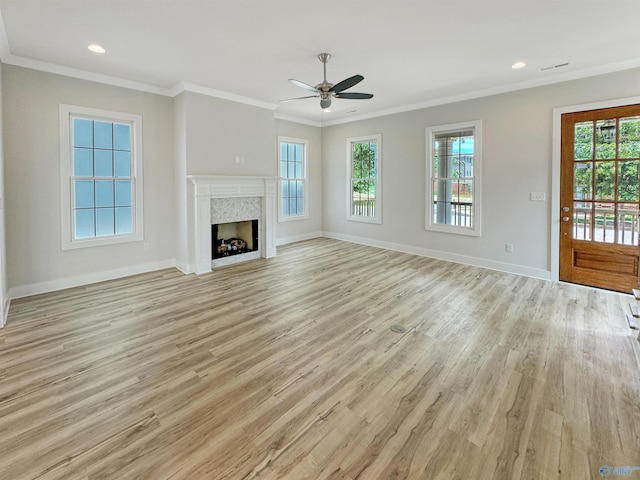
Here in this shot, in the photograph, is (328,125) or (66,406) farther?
(328,125)

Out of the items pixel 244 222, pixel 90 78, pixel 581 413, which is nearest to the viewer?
pixel 581 413

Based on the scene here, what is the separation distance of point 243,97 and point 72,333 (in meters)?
4.33

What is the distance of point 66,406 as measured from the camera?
6.80 feet

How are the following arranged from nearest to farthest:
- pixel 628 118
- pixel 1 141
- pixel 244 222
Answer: pixel 1 141, pixel 628 118, pixel 244 222

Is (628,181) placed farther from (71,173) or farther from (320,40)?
(71,173)

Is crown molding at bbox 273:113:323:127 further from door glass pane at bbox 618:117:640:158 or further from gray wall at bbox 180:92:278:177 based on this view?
door glass pane at bbox 618:117:640:158

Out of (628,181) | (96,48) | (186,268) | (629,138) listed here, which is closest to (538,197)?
(628,181)

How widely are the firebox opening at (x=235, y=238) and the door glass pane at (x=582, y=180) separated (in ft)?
16.5

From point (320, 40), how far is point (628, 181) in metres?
4.20

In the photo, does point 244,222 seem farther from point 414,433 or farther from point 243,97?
point 414,433

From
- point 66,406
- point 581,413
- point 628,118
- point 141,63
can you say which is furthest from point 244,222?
point 628,118

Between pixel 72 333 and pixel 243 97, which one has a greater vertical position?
pixel 243 97

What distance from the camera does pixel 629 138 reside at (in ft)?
13.3

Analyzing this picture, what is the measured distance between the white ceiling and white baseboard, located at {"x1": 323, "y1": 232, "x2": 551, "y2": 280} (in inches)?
108
